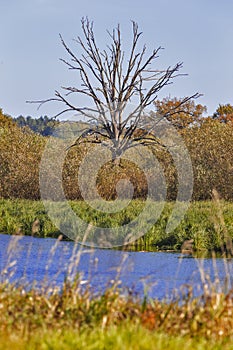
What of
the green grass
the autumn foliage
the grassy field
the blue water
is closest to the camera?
the green grass

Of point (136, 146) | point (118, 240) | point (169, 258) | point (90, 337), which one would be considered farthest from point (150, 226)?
Answer: point (90, 337)

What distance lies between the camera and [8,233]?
21.8 metres

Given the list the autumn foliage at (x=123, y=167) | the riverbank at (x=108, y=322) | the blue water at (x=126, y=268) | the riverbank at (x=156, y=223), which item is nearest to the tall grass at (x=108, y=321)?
the riverbank at (x=108, y=322)

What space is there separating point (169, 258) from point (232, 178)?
11.3 metres

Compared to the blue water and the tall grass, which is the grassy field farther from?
the blue water

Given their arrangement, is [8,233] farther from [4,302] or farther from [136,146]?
[4,302]

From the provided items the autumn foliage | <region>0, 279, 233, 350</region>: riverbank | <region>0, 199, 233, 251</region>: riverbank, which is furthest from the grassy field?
the autumn foliage

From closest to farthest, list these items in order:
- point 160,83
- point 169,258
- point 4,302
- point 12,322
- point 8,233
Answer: point 12,322, point 4,302, point 169,258, point 8,233, point 160,83

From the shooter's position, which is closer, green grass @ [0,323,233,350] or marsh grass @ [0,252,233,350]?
green grass @ [0,323,233,350]

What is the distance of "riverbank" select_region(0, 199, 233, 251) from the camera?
1853 centimetres

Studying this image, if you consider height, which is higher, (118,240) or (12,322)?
(118,240)

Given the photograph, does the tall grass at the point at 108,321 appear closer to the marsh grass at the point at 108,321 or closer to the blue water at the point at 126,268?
the marsh grass at the point at 108,321

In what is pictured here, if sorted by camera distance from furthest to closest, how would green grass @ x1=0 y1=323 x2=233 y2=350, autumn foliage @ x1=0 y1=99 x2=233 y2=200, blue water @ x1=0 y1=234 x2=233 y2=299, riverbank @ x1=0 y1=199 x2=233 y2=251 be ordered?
1. autumn foliage @ x1=0 y1=99 x2=233 y2=200
2. riverbank @ x1=0 y1=199 x2=233 y2=251
3. blue water @ x1=0 y1=234 x2=233 y2=299
4. green grass @ x1=0 y1=323 x2=233 y2=350

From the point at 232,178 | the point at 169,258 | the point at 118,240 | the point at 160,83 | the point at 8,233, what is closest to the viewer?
the point at 169,258
